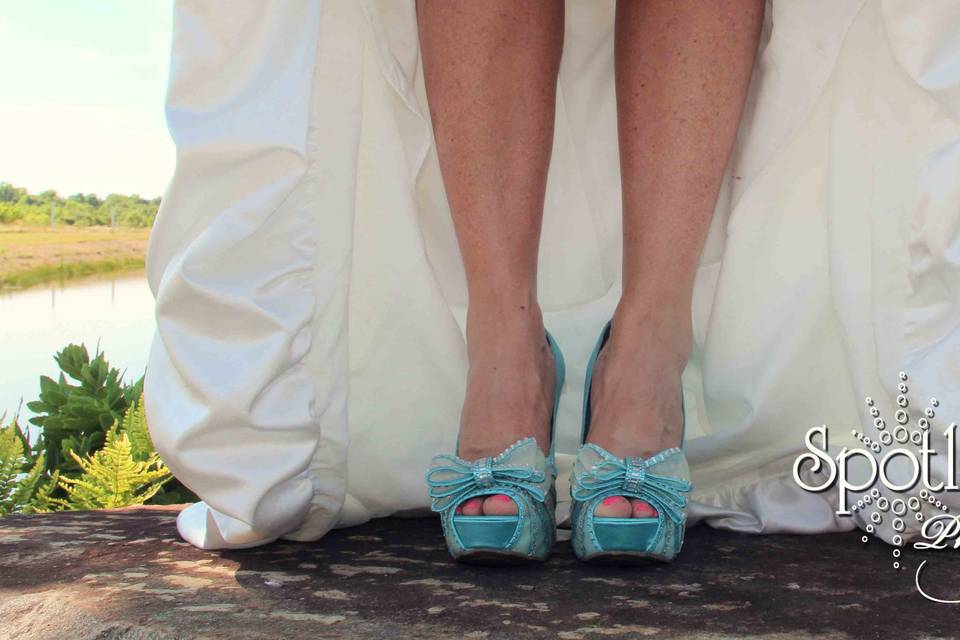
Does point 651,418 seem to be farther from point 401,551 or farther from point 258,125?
point 258,125

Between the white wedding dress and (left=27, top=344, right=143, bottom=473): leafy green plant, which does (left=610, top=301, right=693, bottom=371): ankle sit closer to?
the white wedding dress

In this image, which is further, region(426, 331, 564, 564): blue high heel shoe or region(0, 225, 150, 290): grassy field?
region(0, 225, 150, 290): grassy field

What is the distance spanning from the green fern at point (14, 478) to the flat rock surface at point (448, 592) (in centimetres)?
70

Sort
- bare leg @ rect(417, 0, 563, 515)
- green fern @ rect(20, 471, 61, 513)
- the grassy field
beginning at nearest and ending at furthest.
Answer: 1. bare leg @ rect(417, 0, 563, 515)
2. green fern @ rect(20, 471, 61, 513)
3. the grassy field

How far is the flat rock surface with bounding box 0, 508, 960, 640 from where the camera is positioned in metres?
0.75

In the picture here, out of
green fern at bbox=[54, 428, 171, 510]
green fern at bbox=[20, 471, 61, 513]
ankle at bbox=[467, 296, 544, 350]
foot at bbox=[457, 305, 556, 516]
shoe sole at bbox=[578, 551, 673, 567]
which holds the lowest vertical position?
green fern at bbox=[20, 471, 61, 513]

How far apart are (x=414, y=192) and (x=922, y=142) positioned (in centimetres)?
54

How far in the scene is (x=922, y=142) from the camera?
1.01 meters

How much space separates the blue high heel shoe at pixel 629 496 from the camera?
2.88 feet

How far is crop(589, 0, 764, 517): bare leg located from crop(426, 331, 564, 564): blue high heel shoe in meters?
0.08

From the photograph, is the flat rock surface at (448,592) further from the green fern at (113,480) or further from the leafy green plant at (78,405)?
the leafy green plant at (78,405)

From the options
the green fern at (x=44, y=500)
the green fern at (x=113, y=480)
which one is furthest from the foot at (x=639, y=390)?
the green fern at (x=44, y=500)

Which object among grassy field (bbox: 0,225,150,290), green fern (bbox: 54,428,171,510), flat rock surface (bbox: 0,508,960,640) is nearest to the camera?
flat rock surface (bbox: 0,508,960,640)

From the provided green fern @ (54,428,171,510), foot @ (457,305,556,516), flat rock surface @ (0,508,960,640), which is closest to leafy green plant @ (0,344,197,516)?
green fern @ (54,428,171,510)
